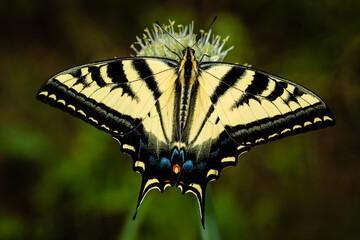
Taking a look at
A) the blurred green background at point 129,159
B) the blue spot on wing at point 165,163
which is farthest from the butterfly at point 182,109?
the blurred green background at point 129,159

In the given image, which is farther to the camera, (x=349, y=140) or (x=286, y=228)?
(x=349, y=140)

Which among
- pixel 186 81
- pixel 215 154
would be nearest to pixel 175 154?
pixel 215 154

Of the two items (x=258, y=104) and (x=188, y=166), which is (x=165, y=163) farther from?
(x=258, y=104)

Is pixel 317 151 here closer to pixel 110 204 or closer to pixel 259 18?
pixel 259 18

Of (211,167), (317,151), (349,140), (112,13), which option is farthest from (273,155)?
(112,13)

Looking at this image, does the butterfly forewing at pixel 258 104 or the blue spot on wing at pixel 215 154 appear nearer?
the butterfly forewing at pixel 258 104

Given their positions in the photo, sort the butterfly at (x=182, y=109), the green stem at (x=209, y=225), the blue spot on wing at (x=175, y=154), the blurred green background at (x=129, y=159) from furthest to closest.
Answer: the blurred green background at (x=129, y=159)
the blue spot on wing at (x=175, y=154)
the butterfly at (x=182, y=109)
the green stem at (x=209, y=225)

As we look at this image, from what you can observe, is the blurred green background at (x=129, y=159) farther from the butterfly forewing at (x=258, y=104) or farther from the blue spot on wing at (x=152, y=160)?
the butterfly forewing at (x=258, y=104)
